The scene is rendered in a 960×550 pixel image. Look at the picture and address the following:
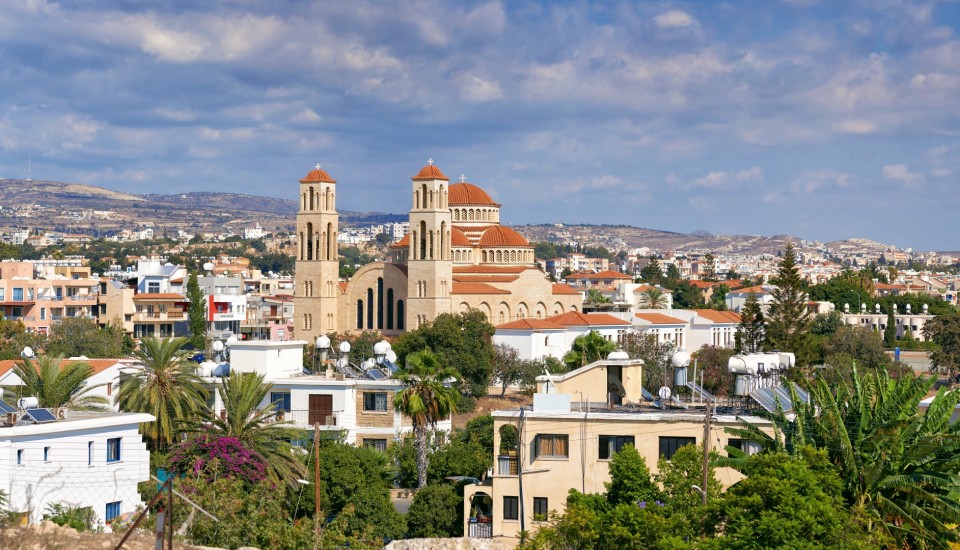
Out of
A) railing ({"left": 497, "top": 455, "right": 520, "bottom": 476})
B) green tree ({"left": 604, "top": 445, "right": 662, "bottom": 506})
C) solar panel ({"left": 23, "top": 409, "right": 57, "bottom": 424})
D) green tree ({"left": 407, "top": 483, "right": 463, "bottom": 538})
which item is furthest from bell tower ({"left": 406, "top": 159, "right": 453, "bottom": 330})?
green tree ({"left": 604, "top": 445, "right": 662, "bottom": 506})

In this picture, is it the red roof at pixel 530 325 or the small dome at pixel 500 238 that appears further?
the small dome at pixel 500 238

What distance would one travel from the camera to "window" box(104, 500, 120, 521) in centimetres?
2558

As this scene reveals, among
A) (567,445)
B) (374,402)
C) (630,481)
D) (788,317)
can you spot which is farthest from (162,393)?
(788,317)

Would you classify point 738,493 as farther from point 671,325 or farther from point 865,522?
point 671,325

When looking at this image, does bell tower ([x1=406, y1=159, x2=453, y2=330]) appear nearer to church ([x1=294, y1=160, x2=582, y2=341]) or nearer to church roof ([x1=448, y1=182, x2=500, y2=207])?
church ([x1=294, y1=160, x2=582, y2=341])

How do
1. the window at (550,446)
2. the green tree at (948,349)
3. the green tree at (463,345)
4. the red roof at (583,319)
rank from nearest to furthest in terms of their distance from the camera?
the window at (550,446), the green tree at (463,345), the red roof at (583,319), the green tree at (948,349)

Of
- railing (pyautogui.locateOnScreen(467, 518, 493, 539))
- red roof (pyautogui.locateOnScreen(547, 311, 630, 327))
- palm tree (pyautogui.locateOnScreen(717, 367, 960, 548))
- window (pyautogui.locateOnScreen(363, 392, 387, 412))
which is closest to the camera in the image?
palm tree (pyautogui.locateOnScreen(717, 367, 960, 548))

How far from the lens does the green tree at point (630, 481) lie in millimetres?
24047

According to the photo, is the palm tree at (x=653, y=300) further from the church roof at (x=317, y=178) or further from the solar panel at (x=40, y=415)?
the solar panel at (x=40, y=415)

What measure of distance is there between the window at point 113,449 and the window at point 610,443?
8636 millimetres

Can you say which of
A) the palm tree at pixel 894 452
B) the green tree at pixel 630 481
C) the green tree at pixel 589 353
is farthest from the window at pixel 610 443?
the green tree at pixel 589 353

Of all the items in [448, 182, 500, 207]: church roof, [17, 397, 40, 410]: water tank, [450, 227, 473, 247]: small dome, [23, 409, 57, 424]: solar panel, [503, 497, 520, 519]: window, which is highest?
[448, 182, 500, 207]: church roof

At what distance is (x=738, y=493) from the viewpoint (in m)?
21.4

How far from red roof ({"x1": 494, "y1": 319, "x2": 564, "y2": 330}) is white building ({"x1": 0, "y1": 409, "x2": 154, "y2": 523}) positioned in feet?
164
